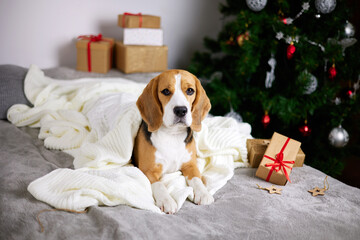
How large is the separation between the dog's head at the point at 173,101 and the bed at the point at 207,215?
1.45ft

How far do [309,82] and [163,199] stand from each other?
179cm

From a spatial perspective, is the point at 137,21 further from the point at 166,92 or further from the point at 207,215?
the point at 207,215

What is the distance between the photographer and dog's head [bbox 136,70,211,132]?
1.68m

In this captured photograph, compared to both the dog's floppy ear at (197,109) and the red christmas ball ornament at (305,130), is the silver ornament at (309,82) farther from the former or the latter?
the dog's floppy ear at (197,109)

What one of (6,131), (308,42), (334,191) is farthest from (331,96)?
(6,131)

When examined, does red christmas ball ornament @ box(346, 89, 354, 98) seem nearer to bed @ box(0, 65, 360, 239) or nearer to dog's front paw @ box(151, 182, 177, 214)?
bed @ box(0, 65, 360, 239)

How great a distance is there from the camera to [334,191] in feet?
5.94

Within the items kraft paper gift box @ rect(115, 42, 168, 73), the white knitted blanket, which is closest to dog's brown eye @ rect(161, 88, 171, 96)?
the white knitted blanket

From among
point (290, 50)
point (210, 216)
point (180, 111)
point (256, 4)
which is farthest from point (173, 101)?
point (256, 4)

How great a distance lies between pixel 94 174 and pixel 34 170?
14.5 inches

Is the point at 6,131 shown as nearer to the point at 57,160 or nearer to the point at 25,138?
the point at 25,138

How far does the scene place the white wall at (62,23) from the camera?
10.5 feet

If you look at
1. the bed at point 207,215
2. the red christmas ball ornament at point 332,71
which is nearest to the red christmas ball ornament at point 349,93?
the red christmas ball ornament at point 332,71

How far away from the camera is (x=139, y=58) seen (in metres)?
3.36
